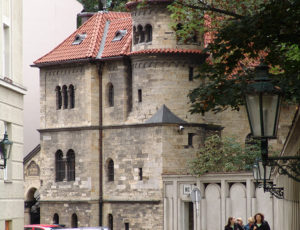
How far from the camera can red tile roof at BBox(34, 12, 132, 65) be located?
61969 mm

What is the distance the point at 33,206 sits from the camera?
225 ft

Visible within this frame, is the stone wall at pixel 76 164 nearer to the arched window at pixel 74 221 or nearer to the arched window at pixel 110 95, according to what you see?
the arched window at pixel 74 221

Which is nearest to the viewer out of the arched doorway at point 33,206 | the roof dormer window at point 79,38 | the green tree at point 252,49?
the green tree at point 252,49

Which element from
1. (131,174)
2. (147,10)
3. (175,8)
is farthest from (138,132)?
(175,8)

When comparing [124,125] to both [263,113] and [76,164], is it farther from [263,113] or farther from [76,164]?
[263,113]

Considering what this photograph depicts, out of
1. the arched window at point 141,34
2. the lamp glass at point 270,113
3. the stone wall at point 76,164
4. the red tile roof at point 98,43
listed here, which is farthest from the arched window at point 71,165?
the lamp glass at point 270,113

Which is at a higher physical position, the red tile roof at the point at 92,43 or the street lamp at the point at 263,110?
the red tile roof at the point at 92,43

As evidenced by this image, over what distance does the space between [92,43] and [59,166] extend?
7207 mm

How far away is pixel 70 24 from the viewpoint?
2901 inches

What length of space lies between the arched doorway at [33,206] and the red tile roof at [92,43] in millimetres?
8833

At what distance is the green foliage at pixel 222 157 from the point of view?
5628cm

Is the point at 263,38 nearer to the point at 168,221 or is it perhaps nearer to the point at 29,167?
the point at 168,221

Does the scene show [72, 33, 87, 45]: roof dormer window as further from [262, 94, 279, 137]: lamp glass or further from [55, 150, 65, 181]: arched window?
[262, 94, 279, 137]: lamp glass

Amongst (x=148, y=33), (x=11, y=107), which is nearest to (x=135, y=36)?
(x=148, y=33)
